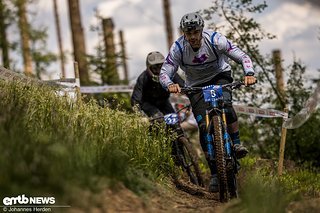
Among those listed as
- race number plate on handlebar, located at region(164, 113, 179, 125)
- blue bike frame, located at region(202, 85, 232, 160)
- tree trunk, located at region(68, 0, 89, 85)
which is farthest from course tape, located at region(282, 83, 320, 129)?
tree trunk, located at region(68, 0, 89, 85)

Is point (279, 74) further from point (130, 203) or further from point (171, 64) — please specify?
point (130, 203)

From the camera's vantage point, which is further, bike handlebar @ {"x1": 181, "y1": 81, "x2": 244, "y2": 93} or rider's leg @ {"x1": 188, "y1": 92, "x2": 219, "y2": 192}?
rider's leg @ {"x1": 188, "y1": 92, "x2": 219, "y2": 192}

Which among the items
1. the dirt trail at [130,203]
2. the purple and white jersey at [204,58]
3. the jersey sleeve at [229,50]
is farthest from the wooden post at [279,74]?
the dirt trail at [130,203]

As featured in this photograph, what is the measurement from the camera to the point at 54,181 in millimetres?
4184

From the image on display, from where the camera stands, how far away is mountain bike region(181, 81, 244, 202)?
6496 millimetres

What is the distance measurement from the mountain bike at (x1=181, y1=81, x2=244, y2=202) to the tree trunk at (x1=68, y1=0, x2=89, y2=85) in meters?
10.5

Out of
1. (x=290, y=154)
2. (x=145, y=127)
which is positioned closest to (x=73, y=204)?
(x=145, y=127)

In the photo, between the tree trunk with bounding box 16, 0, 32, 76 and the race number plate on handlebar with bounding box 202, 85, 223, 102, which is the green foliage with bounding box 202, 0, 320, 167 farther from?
the tree trunk with bounding box 16, 0, 32, 76

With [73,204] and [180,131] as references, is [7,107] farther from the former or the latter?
[180,131]

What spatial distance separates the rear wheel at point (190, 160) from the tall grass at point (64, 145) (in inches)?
31.3

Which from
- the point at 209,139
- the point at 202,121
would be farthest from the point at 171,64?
the point at 209,139

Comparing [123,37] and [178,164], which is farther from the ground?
[123,37]

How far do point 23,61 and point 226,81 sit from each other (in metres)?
20.6

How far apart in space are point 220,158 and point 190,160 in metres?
2.39
